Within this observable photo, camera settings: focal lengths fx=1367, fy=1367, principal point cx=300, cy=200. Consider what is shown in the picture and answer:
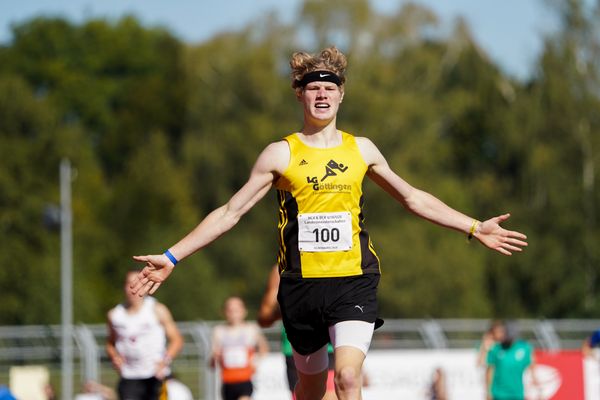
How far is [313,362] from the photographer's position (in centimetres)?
877

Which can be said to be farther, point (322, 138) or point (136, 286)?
point (322, 138)

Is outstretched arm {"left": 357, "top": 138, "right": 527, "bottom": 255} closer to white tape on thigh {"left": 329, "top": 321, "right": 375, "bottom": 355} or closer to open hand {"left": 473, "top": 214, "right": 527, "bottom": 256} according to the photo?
open hand {"left": 473, "top": 214, "right": 527, "bottom": 256}

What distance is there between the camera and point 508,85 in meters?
60.1

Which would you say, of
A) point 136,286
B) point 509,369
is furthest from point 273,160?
point 509,369

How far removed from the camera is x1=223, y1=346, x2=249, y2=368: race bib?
16938mm

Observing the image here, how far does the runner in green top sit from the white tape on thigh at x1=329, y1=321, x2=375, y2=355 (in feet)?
35.4

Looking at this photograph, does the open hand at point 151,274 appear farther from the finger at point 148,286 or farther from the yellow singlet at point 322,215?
the yellow singlet at point 322,215

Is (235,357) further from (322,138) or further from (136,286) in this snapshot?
(136,286)

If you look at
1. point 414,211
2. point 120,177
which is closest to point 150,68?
point 120,177

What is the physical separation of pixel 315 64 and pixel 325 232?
111 centimetres

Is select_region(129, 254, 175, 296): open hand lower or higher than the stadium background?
lower

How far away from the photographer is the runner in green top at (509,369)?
62.1 ft

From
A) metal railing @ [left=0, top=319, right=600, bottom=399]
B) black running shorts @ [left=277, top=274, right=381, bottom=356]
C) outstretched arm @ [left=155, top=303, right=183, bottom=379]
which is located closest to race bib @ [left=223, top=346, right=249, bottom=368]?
outstretched arm @ [left=155, top=303, right=183, bottom=379]

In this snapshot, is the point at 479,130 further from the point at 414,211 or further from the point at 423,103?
the point at 414,211
